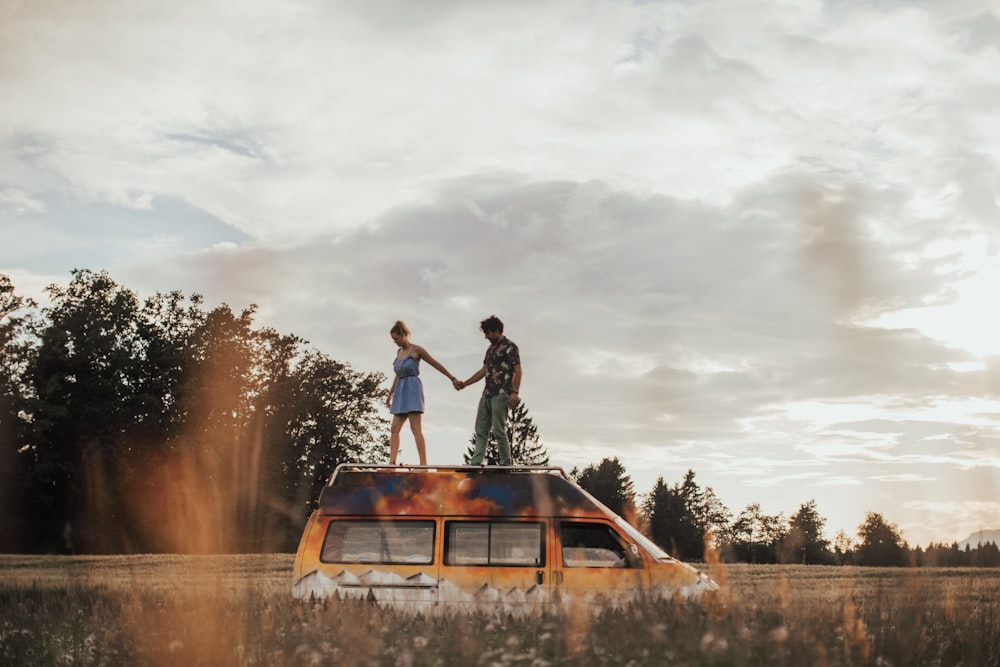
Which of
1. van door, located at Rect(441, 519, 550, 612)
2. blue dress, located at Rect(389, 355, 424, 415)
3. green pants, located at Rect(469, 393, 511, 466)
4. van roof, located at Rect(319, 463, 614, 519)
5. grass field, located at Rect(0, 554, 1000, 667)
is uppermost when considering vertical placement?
blue dress, located at Rect(389, 355, 424, 415)

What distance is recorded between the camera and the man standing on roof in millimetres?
15672

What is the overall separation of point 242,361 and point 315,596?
6682 centimetres

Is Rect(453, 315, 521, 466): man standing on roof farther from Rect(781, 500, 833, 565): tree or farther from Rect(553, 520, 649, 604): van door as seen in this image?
Rect(781, 500, 833, 565): tree

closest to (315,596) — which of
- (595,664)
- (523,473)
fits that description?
(523,473)

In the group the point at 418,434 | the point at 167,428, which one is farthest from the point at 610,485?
the point at 418,434

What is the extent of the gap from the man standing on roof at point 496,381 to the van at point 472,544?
12.7 feet

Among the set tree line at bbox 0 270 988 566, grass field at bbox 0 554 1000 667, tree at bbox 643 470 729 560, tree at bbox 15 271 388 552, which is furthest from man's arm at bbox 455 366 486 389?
tree at bbox 643 470 729 560

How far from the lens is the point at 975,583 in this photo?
21922 millimetres

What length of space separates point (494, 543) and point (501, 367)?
15.6 ft

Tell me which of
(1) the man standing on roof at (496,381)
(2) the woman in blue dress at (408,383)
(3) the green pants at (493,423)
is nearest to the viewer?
(3) the green pants at (493,423)

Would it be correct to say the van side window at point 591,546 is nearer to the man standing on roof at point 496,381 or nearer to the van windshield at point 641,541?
the van windshield at point 641,541

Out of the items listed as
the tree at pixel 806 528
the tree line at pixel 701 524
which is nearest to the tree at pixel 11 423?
the tree line at pixel 701 524

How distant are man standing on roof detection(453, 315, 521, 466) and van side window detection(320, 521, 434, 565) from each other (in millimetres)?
4084

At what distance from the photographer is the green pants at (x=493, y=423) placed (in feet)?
50.1
